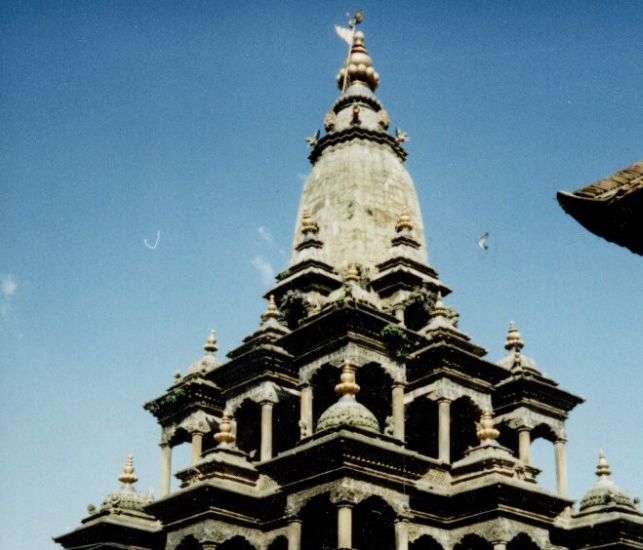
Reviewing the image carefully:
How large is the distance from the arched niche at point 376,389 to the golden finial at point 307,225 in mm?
6560

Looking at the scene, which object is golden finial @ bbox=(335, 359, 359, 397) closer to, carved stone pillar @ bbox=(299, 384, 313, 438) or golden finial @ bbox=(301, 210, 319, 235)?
carved stone pillar @ bbox=(299, 384, 313, 438)

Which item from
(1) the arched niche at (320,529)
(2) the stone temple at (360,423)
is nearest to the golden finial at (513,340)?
(2) the stone temple at (360,423)

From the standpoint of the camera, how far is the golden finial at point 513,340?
3069cm

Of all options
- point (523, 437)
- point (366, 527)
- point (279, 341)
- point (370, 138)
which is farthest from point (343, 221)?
point (366, 527)

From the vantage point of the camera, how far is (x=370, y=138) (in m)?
35.8

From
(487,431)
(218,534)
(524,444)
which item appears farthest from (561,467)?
(218,534)

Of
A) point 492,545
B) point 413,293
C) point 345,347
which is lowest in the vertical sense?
point 492,545

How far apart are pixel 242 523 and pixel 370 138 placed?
53.9ft

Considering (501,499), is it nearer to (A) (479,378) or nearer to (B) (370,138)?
(A) (479,378)

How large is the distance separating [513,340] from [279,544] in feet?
34.6

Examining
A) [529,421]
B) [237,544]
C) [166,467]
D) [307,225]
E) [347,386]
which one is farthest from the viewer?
[307,225]

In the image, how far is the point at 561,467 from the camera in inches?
1136

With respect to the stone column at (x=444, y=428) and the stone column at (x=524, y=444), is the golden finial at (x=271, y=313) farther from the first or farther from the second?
the stone column at (x=524, y=444)

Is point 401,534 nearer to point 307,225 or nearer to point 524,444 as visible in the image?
point 524,444
